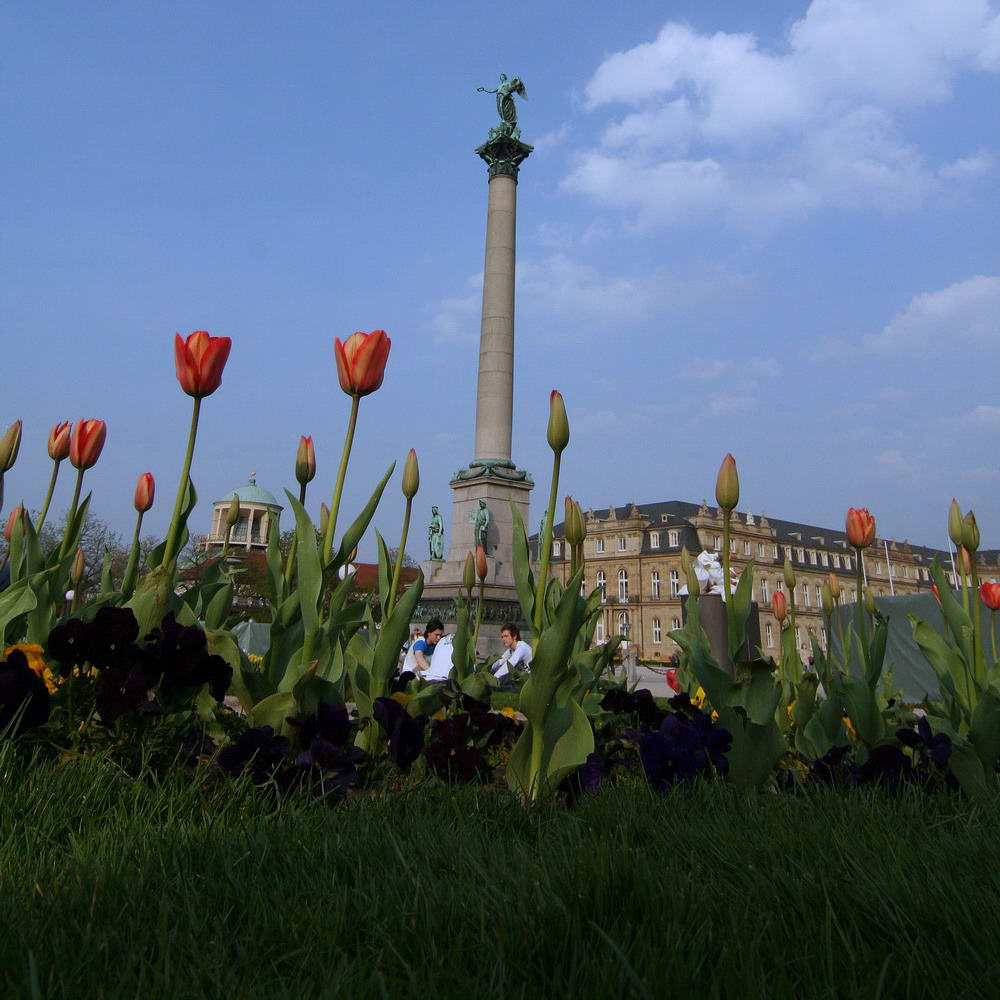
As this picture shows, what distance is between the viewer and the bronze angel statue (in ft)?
95.1

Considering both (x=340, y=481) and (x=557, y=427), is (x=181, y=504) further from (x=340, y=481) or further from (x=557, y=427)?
(x=557, y=427)

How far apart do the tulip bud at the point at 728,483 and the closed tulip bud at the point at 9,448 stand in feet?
12.1

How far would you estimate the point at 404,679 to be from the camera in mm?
4543

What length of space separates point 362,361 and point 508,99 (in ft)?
97.3

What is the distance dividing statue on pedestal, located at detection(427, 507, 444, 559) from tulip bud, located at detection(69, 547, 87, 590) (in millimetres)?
21407

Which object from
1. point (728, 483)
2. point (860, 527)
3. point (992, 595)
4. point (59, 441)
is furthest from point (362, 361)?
point (992, 595)

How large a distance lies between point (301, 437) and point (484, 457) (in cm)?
2080

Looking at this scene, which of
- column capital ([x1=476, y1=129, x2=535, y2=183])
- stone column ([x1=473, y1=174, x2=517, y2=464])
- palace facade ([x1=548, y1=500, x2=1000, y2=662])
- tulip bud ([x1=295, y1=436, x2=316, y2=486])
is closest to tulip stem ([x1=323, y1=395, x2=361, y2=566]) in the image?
tulip bud ([x1=295, y1=436, x2=316, y2=486])

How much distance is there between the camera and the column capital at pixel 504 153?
91.9 ft

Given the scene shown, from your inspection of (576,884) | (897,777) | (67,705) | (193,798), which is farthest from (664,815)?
(67,705)

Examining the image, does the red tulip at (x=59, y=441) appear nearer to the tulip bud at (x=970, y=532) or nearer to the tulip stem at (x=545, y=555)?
the tulip stem at (x=545, y=555)

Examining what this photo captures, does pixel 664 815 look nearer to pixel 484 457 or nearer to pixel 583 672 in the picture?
pixel 583 672

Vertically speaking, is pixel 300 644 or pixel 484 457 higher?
pixel 484 457

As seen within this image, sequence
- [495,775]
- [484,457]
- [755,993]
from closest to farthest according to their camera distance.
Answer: [755,993] < [495,775] < [484,457]
